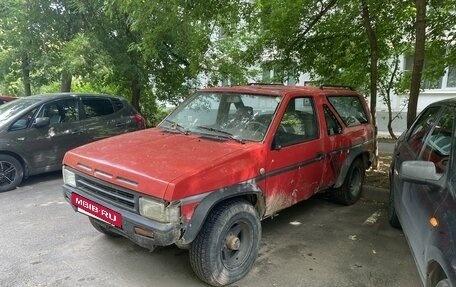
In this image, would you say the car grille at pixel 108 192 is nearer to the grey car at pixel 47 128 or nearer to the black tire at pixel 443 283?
the black tire at pixel 443 283

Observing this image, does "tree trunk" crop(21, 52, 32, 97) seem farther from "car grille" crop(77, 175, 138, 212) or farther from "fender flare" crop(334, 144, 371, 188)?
"fender flare" crop(334, 144, 371, 188)

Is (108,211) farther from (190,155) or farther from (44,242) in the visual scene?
(44,242)

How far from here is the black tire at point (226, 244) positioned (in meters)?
3.07

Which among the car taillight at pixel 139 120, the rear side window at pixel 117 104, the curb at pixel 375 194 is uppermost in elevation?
the rear side window at pixel 117 104

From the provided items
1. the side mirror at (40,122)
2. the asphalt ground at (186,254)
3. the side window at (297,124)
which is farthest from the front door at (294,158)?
the side mirror at (40,122)

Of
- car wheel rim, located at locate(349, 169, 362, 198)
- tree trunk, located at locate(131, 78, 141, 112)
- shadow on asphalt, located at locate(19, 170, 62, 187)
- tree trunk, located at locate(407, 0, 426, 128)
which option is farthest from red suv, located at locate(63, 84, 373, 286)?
tree trunk, located at locate(131, 78, 141, 112)

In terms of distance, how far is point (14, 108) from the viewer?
6.43 metres

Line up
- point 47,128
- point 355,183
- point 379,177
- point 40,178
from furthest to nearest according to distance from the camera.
A: 1. point 40,178
2. point 379,177
3. point 47,128
4. point 355,183

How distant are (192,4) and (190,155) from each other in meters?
3.56

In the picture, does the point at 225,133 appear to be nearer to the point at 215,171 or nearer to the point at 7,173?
the point at 215,171

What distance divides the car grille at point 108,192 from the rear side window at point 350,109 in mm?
3035

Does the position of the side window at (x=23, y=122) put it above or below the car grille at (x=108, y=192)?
above

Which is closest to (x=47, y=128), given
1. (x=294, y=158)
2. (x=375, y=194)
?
(x=294, y=158)

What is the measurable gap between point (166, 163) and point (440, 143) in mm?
2439
